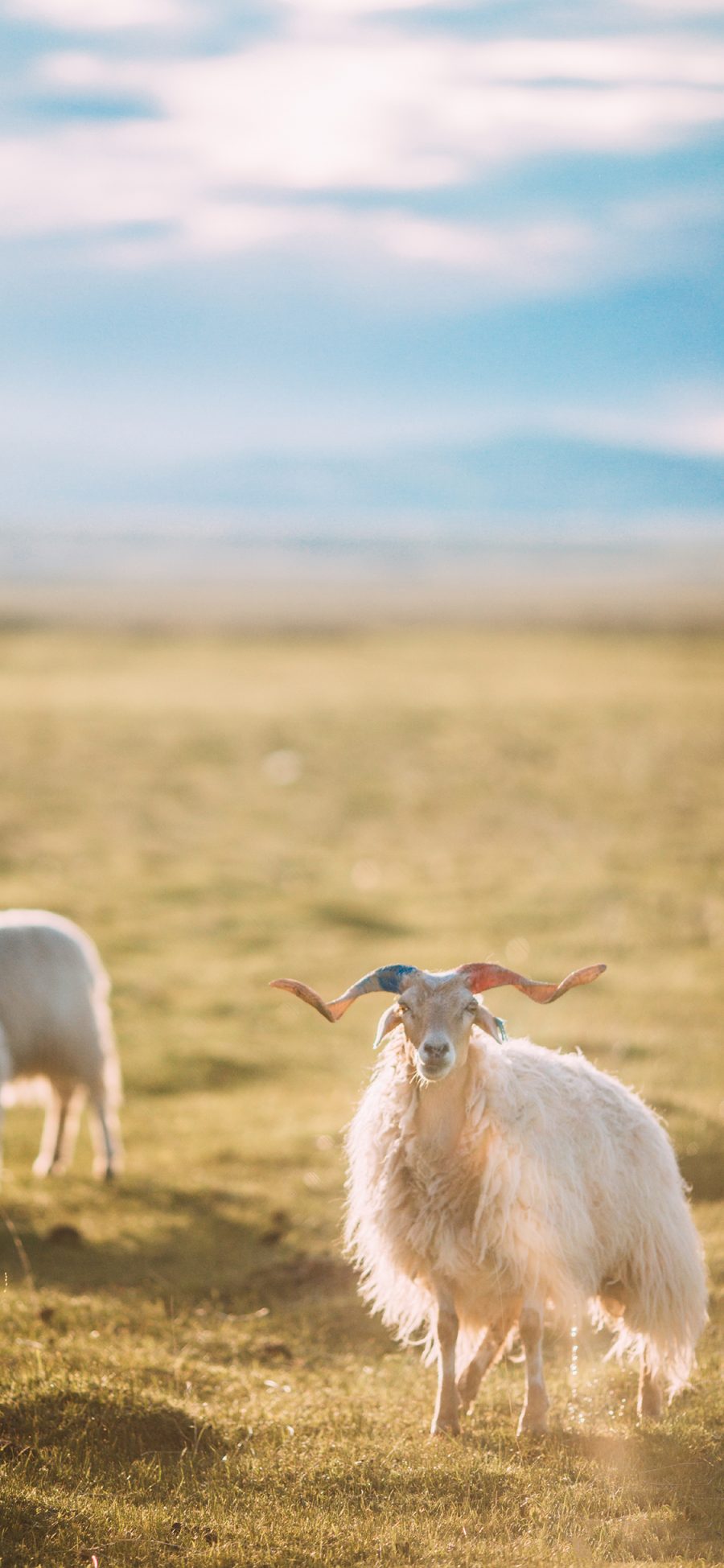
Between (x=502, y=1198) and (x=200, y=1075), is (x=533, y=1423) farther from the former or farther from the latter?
(x=200, y=1075)

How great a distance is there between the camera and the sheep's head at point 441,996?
259 inches

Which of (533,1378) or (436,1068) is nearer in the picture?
(436,1068)

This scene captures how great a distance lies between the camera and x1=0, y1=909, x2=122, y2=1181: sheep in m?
11.4

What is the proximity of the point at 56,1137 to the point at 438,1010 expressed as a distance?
22.2ft

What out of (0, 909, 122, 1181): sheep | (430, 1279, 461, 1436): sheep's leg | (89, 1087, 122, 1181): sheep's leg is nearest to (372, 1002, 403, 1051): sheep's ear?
(430, 1279, 461, 1436): sheep's leg

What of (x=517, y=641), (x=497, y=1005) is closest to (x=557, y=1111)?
(x=497, y=1005)

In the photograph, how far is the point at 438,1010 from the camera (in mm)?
6582

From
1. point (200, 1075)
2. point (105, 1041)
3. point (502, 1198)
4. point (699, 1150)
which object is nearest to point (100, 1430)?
point (502, 1198)

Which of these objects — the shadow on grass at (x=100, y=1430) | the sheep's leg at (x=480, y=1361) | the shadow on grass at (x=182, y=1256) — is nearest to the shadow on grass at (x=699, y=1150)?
→ the shadow on grass at (x=182, y=1256)

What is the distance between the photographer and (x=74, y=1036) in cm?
1181

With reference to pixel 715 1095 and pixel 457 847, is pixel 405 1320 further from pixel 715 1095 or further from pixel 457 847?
pixel 457 847

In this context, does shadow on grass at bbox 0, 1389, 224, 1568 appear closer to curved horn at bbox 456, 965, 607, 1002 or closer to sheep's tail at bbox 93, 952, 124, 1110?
curved horn at bbox 456, 965, 607, 1002

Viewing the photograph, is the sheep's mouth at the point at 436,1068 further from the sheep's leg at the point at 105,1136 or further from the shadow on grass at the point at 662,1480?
the sheep's leg at the point at 105,1136

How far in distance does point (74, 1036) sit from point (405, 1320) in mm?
5245
